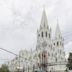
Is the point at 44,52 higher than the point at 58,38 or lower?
lower

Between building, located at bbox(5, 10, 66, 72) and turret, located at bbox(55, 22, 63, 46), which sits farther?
turret, located at bbox(55, 22, 63, 46)

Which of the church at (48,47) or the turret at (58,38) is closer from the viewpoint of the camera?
the church at (48,47)

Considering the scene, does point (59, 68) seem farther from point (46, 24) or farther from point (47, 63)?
point (46, 24)

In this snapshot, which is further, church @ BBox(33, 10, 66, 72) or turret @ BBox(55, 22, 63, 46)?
turret @ BBox(55, 22, 63, 46)

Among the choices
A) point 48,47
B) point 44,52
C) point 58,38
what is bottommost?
point 44,52

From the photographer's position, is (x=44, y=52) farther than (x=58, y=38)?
No

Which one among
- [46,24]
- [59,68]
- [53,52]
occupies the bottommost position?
[59,68]

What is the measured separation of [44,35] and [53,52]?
30.4 feet

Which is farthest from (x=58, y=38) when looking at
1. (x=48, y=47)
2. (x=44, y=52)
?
(x=44, y=52)

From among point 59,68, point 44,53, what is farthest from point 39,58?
point 59,68

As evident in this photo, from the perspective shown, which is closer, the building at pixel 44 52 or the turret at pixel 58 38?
the building at pixel 44 52

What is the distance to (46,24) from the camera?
113 meters

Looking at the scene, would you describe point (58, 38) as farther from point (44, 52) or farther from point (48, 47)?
point (44, 52)

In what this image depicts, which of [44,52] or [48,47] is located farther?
[48,47]
